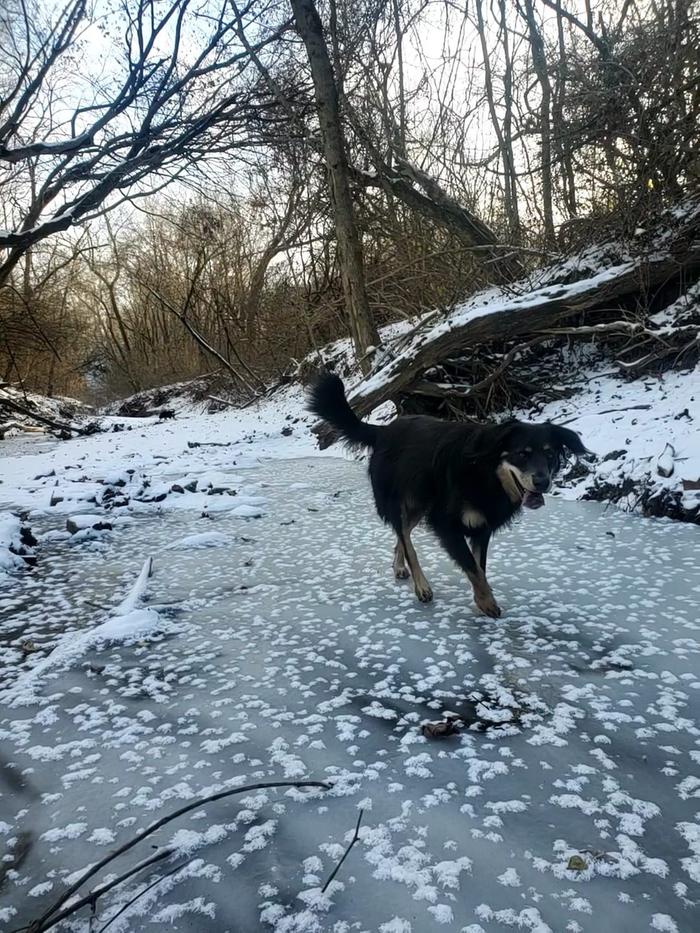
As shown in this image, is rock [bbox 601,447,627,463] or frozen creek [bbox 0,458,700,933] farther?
rock [bbox 601,447,627,463]

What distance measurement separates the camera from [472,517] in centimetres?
343

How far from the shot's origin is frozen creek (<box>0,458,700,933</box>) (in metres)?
1.53

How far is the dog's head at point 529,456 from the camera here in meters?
3.16

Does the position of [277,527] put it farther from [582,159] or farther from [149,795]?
[582,159]

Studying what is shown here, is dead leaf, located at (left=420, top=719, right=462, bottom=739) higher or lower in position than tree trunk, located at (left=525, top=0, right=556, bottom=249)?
lower

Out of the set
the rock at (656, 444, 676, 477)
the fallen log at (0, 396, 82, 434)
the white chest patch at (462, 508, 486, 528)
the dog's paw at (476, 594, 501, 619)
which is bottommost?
the dog's paw at (476, 594, 501, 619)

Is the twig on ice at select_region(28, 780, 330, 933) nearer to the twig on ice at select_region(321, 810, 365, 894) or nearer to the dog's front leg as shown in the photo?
the twig on ice at select_region(321, 810, 365, 894)

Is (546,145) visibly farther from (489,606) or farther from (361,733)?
(361,733)

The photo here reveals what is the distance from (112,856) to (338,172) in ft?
35.2

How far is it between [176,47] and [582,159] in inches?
234

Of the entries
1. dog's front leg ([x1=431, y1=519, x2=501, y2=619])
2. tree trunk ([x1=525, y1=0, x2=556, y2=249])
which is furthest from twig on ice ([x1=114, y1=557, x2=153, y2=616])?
tree trunk ([x1=525, y1=0, x2=556, y2=249])

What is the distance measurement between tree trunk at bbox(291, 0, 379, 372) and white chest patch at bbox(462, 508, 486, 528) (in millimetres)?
7014

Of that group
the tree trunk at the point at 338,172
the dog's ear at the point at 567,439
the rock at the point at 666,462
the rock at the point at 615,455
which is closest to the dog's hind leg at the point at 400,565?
the dog's ear at the point at 567,439

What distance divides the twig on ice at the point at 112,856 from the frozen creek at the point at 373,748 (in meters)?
0.04
